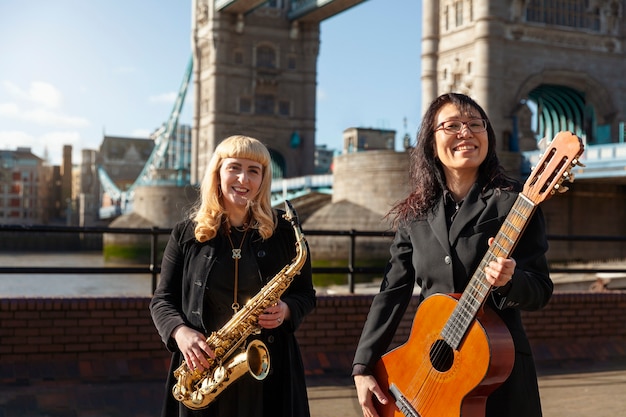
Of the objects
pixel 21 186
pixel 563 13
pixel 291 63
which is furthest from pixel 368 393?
pixel 21 186

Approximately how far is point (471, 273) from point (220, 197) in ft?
3.65

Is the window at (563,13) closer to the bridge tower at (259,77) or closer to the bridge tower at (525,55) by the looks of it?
the bridge tower at (525,55)

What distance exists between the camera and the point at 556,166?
7.92ft

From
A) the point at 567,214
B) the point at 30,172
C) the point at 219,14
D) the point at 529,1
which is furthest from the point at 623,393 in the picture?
the point at 30,172

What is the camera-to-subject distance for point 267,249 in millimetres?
3283

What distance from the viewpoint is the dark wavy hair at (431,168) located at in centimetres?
283

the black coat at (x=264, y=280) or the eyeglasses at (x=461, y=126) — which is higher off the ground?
the eyeglasses at (x=461, y=126)

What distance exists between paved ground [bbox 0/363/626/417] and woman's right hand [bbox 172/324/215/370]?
2301 millimetres

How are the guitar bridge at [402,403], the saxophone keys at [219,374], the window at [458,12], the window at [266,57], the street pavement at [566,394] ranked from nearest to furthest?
the guitar bridge at [402,403] → the saxophone keys at [219,374] → the street pavement at [566,394] → the window at [458,12] → the window at [266,57]

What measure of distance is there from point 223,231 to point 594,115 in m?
33.3

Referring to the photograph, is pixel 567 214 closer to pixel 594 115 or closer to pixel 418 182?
pixel 594 115

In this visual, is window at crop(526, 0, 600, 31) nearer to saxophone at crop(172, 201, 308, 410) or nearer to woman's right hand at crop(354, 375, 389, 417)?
saxophone at crop(172, 201, 308, 410)

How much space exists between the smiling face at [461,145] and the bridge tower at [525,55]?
29.6 meters

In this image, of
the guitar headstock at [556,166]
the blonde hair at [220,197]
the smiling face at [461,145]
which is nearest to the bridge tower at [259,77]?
the blonde hair at [220,197]
